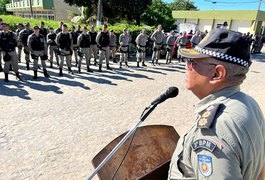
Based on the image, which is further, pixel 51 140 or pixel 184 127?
pixel 184 127

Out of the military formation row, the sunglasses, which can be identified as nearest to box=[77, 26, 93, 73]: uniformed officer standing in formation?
the military formation row

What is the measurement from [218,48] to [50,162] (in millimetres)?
3648

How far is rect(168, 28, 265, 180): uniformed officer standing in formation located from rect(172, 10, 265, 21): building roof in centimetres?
3792

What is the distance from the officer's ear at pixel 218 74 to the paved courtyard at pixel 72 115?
10.1 ft

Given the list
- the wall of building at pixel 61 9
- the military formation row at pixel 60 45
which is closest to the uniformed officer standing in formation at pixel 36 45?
the military formation row at pixel 60 45

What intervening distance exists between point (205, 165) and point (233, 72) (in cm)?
57

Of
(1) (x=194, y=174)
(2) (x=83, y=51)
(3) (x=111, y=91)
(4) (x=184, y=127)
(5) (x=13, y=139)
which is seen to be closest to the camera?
(1) (x=194, y=174)

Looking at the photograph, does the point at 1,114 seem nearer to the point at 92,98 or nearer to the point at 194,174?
the point at 92,98

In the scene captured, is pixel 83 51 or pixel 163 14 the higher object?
pixel 163 14

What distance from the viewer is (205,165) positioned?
4.09ft

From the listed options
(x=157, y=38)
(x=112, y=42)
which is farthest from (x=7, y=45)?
(x=157, y=38)

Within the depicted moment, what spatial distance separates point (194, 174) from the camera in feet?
4.66

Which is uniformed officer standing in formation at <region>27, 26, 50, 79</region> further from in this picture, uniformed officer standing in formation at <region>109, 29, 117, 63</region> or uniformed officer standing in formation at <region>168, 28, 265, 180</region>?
uniformed officer standing in formation at <region>168, 28, 265, 180</region>

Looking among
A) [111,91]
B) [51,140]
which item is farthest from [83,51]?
[51,140]
